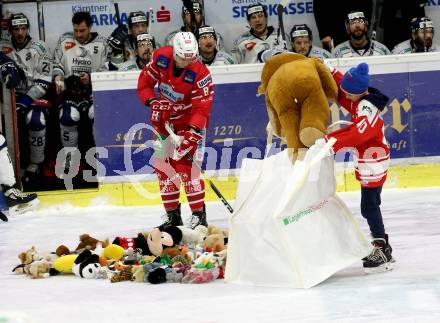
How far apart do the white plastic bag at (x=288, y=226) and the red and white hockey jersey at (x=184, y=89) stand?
1859 mm

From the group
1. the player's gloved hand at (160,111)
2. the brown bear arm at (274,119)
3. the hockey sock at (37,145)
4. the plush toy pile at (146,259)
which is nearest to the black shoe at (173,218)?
the player's gloved hand at (160,111)

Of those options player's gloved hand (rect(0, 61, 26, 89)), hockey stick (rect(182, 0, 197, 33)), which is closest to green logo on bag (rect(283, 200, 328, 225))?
player's gloved hand (rect(0, 61, 26, 89))

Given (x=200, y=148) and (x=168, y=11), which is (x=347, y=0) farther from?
(x=200, y=148)

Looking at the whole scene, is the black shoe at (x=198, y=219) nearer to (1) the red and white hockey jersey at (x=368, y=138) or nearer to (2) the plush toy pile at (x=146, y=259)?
(2) the plush toy pile at (x=146, y=259)

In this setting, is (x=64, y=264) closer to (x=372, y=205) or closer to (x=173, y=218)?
(x=173, y=218)

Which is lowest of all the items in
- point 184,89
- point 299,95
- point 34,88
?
point 34,88

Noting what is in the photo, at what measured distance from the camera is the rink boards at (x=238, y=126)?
9281mm

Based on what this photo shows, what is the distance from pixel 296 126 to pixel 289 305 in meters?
1.31

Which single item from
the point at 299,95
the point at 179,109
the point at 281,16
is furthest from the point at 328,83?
the point at 281,16

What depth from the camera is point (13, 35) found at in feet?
34.2

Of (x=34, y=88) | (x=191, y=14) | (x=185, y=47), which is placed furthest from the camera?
(x=191, y=14)

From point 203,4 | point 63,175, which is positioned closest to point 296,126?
point 63,175

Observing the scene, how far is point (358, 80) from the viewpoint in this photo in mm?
6117

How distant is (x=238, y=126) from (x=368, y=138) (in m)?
3.32
